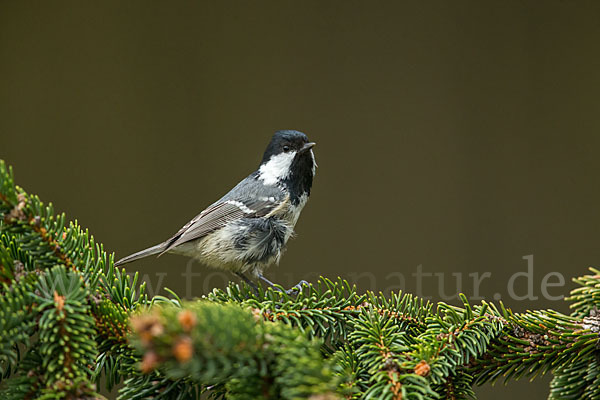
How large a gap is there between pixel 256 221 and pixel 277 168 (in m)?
0.21

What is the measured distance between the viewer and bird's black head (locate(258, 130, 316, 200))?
145cm

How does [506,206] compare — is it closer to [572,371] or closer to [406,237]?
[406,237]

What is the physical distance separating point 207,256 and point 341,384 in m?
0.87

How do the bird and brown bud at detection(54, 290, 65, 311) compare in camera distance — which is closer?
brown bud at detection(54, 290, 65, 311)

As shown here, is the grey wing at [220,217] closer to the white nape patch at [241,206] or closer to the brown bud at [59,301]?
the white nape patch at [241,206]

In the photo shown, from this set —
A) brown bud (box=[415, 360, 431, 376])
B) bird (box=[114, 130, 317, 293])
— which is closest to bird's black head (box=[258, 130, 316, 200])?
bird (box=[114, 130, 317, 293])

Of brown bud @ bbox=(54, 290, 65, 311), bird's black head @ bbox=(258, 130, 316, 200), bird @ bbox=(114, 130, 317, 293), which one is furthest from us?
bird's black head @ bbox=(258, 130, 316, 200)

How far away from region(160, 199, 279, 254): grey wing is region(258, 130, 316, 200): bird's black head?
0.28 feet

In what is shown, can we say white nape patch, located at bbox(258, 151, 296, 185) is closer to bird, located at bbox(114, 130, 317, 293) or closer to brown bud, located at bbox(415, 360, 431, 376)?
bird, located at bbox(114, 130, 317, 293)

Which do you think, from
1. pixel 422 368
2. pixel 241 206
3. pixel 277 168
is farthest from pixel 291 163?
pixel 422 368

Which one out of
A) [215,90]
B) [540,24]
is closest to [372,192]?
[215,90]

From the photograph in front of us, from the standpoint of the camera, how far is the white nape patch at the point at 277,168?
1.46 meters

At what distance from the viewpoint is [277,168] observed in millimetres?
1485

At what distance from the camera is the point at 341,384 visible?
1.86 ft
